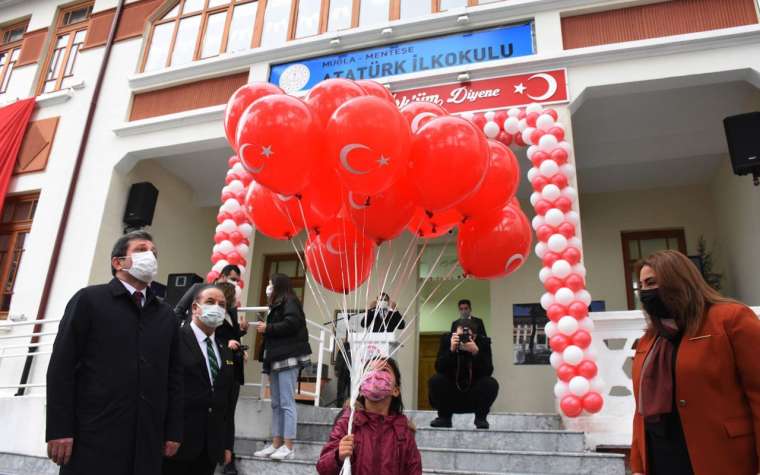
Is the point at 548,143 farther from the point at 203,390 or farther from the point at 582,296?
the point at 203,390

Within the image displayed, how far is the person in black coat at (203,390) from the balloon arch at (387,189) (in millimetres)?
790

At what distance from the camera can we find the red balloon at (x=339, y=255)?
3564mm

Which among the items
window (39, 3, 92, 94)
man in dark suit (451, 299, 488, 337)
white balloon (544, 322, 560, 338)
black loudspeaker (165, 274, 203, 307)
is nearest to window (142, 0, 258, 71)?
window (39, 3, 92, 94)

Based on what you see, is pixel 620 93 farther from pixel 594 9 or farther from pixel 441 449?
pixel 441 449

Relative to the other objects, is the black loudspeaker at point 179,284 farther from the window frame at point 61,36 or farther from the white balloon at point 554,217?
the window frame at point 61,36

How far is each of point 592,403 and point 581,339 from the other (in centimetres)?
52

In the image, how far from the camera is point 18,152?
8.02 m

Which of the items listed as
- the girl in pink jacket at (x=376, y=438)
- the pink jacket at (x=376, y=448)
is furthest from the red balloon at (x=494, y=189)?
the pink jacket at (x=376, y=448)

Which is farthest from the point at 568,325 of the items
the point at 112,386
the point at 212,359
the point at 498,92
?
the point at 112,386

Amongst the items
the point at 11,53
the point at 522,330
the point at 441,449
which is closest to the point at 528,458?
the point at 441,449

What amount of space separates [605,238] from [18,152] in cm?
894

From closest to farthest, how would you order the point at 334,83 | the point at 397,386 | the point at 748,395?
the point at 748,395
the point at 397,386
the point at 334,83

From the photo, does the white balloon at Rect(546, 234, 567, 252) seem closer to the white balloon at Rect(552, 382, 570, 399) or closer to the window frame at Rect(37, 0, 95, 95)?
the white balloon at Rect(552, 382, 570, 399)

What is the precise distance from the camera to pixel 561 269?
15.5ft
